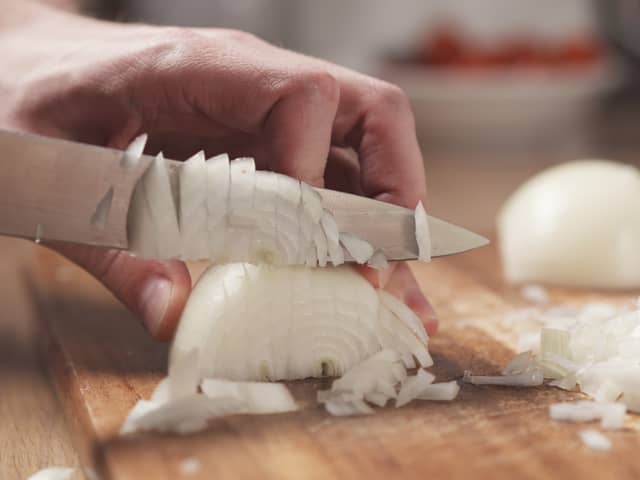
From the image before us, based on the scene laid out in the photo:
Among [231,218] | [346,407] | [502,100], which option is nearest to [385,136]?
[231,218]

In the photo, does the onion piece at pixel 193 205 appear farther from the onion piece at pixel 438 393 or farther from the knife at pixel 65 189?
the onion piece at pixel 438 393

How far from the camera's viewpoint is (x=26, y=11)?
172 cm

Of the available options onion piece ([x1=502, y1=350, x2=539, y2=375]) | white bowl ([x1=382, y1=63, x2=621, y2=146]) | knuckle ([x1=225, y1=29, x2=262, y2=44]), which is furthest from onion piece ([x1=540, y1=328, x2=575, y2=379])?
white bowl ([x1=382, y1=63, x2=621, y2=146])

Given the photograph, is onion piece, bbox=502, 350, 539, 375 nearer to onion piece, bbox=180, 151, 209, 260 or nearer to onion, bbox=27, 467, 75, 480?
onion piece, bbox=180, 151, 209, 260

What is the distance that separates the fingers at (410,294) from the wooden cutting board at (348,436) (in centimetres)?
5

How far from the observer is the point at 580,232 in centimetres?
177

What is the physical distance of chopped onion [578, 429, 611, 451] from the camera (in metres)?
1.01

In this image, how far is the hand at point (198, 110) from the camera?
123cm

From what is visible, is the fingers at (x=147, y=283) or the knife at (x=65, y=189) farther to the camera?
the fingers at (x=147, y=283)

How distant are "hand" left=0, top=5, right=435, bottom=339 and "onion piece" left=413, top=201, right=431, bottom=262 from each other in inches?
4.0

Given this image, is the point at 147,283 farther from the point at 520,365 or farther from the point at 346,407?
the point at 520,365

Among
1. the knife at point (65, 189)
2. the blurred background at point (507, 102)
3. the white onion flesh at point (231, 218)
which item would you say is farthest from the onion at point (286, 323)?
the blurred background at point (507, 102)

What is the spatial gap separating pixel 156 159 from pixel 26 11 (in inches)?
31.7

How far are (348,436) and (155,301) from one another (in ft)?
1.19
